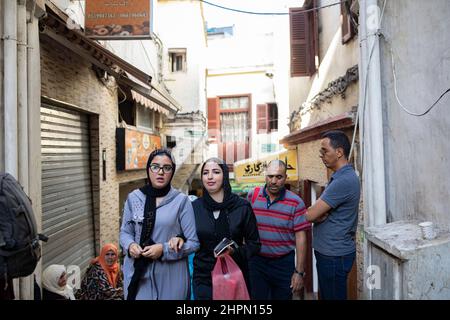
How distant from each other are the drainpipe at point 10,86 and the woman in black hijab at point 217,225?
172 cm

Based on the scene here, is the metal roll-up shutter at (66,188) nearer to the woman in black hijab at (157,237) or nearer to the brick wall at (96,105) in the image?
the brick wall at (96,105)

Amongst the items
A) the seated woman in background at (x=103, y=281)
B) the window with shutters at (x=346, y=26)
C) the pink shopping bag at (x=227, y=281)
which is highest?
the window with shutters at (x=346, y=26)

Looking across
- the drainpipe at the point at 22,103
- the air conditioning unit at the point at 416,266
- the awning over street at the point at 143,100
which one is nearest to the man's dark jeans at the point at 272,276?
the air conditioning unit at the point at 416,266

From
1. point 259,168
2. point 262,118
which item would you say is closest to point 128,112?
point 259,168

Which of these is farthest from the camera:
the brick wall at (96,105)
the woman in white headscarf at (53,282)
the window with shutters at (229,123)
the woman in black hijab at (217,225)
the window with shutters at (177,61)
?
the window with shutters at (229,123)

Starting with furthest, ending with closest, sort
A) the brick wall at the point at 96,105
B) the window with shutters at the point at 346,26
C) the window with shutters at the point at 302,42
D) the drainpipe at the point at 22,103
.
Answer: the window with shutters at the point at 302,42, the brick wall at the point at 96,105, the window with shutters at the point at 346,26, the drainpipe at the point at 22,103

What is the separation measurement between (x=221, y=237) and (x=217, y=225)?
4.0 inches

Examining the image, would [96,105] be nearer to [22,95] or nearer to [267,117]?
[22,95]

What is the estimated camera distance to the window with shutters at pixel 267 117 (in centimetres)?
1795

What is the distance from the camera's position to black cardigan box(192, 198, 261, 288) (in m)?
2.84

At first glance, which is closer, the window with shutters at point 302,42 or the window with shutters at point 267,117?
the window with shutters at point 302,42

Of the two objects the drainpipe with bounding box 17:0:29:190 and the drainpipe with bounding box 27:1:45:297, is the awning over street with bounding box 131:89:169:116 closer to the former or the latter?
the drainpipe with bounding box 27:1:45:297

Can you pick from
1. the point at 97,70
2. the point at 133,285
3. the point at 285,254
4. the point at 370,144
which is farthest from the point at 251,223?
the point at 97,70
